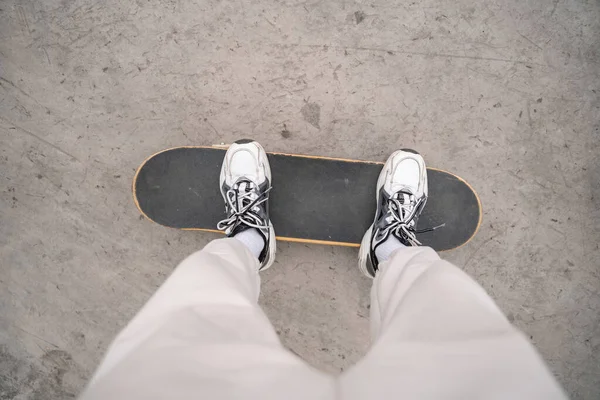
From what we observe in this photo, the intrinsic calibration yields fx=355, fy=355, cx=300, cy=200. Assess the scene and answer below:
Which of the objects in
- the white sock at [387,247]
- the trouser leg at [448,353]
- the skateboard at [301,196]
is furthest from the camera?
the skateboard at [301,196]

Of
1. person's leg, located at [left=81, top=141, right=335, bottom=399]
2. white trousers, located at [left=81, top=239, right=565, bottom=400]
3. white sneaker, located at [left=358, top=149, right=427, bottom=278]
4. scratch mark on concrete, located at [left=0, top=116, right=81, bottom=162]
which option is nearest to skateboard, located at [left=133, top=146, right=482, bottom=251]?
white sneaker, located at [left=358, top=149, right=427, bottom=278]

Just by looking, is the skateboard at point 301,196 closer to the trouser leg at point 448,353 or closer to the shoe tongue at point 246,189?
the shoe tongue at point 246,189

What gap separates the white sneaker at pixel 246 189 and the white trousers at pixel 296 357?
0.53m

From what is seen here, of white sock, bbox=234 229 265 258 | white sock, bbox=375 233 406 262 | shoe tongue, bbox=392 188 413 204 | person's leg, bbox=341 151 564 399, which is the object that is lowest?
white sock, bbox=375 233 406 262

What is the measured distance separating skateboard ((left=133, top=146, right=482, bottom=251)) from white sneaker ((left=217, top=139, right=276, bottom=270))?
0.05 metres

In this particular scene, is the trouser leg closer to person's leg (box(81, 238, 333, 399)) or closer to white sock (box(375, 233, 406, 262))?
person's leg (box(81, 238, 333, 399))

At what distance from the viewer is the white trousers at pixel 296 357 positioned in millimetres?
567

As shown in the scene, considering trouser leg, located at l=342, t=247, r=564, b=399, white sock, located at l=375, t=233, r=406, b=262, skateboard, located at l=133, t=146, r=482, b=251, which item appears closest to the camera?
trouser leg, located at l=342, t=247, r=564, b=399

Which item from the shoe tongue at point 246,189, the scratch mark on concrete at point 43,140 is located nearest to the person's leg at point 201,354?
the shoe tongue at point 246,189

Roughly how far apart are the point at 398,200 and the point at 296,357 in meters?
0.89

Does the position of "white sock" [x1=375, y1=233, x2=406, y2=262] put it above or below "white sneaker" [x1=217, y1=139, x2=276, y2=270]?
below

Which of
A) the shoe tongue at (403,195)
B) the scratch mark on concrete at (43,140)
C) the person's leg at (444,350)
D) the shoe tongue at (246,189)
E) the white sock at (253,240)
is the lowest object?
the white sock at (253,240)

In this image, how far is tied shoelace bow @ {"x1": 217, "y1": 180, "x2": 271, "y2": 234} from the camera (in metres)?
1.38

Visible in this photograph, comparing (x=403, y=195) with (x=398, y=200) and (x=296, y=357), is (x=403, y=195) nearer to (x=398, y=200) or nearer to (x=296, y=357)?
(x=398, y=200)
